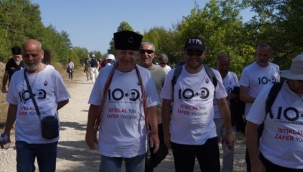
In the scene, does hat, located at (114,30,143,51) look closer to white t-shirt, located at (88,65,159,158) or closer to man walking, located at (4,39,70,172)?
white t-shirt, located at (88,65,159,158)

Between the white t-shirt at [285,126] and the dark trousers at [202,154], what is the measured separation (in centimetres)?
99

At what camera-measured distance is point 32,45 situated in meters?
4.04

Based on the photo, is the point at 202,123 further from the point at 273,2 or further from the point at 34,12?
the point at 34,12

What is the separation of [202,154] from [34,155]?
1.82m

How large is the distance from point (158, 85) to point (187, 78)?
148cm

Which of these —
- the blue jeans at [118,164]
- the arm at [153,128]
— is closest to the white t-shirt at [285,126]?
the arm at [153,128]

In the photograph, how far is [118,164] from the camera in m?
3.69

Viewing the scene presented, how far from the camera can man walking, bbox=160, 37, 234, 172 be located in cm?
404

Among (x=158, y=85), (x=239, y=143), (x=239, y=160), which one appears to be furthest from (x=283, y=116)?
(x=239, y=143)

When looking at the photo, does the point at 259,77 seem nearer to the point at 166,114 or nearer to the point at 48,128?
the point at 166,114

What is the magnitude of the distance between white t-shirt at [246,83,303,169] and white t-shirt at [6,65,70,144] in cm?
222

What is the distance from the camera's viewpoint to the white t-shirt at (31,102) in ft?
13.3

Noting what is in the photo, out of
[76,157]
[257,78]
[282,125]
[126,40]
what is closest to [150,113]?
[126,40]

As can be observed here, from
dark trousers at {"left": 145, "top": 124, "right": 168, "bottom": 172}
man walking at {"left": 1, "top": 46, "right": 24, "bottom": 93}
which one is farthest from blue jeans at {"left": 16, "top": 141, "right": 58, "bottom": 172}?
man walking at {"left": 1, "top": 46, "right": 24, "bottom": 93}
